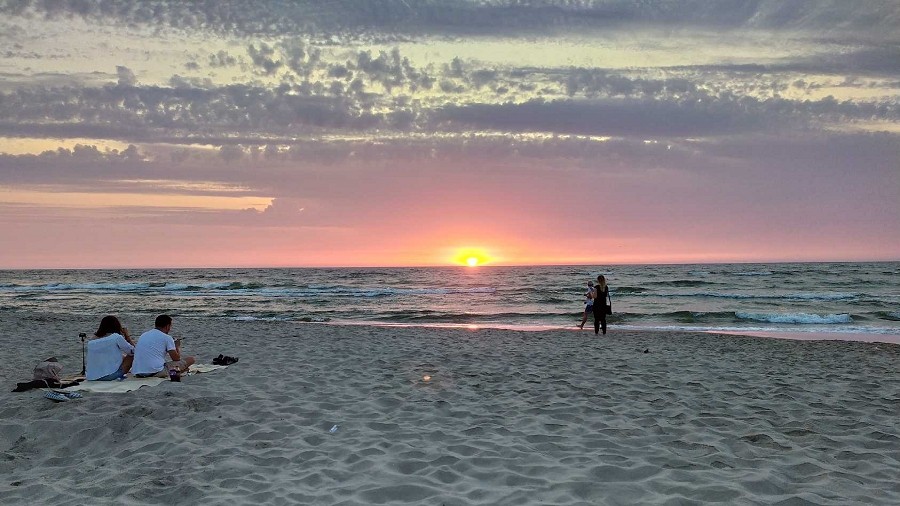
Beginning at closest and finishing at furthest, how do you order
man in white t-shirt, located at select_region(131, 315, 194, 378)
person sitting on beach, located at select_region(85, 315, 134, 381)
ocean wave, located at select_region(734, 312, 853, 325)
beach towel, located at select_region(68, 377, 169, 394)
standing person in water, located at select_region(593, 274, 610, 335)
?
1. beach towel, located at select_region(68, 377, 169, 394)
2. person sitting on beach, located at select_region(85, 315, 134, 381)
3. man in white t-shirt, located at select_region(131, 315, 194, 378)
4. standing person in water, located at select_region(593, 274, 610, 335)
5. ocean wave, located at select_region(734, 312, 853, 325)

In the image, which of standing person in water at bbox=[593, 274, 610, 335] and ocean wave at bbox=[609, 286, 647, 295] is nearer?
standing person in water at bbox=[593, 274, 610, 335]

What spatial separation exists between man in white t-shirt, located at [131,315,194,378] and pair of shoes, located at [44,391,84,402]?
133 centimetres

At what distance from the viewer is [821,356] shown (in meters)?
13.1

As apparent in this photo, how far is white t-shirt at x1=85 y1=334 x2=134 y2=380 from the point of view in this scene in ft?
28.7

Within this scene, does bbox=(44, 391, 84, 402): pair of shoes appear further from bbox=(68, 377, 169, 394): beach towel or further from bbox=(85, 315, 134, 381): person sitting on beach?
bbox=(85, 315, 134, 381): person sitting on beach

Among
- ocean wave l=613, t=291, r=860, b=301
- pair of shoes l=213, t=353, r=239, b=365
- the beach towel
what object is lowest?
ocean wave l=613, t=291, r=860, b=301

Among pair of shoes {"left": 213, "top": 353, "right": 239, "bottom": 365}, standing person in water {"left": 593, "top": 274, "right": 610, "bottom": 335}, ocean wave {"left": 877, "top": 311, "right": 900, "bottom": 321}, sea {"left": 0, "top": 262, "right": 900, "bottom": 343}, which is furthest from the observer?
ocean wave {"left": 877, "top": 311, "right": 900, "bottom": 321}

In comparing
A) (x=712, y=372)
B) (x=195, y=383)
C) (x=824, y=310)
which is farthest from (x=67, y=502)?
(x=824, y=310)

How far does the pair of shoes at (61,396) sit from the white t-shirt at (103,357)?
109 cm

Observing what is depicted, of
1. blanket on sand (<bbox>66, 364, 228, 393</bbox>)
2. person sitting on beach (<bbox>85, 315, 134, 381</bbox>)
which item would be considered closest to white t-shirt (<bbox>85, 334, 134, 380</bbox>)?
person sitting on beach (<bbox>85, 315, 134, 381</bbox>)

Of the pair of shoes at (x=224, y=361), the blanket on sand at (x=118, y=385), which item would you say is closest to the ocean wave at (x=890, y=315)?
the pair of shoes at (x=224, y=361)

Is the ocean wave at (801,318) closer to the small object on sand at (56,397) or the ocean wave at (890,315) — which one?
the ocean wave at (890,315)

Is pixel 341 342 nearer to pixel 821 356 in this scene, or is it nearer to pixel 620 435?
pixel 620 435

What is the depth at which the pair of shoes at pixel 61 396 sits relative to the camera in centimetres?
748
